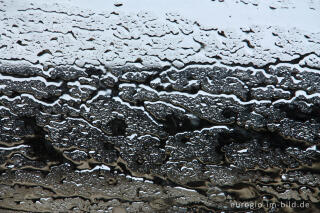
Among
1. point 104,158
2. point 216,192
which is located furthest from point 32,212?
point 216,192

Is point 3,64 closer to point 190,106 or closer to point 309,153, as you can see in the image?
point 190,106

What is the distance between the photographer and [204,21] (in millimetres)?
505

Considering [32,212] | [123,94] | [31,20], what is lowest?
[32,212]

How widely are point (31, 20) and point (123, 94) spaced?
0.21 meters

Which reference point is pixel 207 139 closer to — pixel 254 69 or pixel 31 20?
pixel 254 69

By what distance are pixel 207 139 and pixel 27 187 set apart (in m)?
0.33

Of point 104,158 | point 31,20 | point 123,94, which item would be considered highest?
point 31,20

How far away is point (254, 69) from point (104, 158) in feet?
0.96

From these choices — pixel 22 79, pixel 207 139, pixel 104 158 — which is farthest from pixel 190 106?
pixel 22 79

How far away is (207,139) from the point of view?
470 mm

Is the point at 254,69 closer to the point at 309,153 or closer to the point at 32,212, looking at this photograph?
the point at 309,153

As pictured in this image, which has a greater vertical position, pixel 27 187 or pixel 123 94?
pixel 123 94

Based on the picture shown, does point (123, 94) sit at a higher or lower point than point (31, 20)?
lower

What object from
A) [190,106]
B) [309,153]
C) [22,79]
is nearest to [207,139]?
[190,106]
